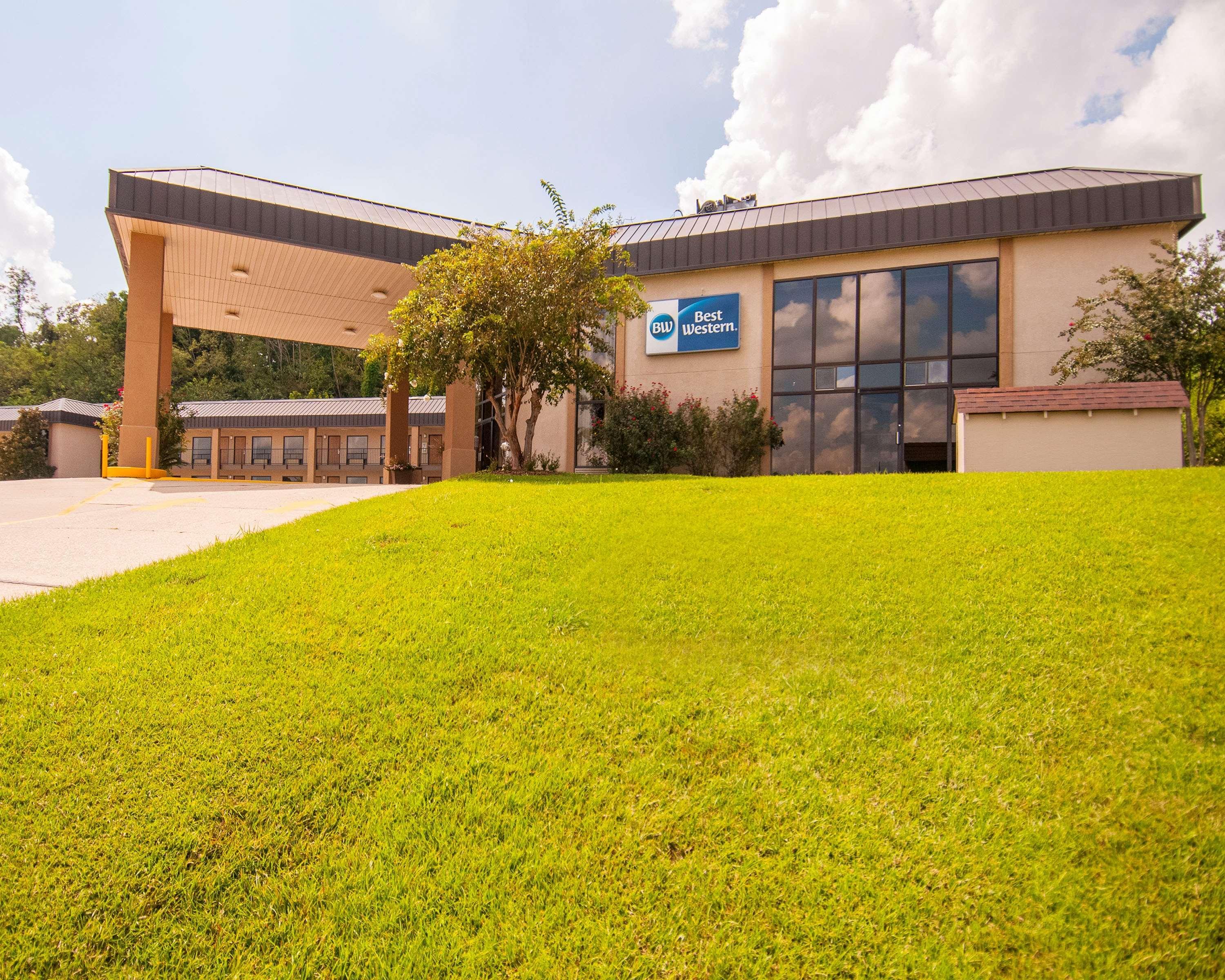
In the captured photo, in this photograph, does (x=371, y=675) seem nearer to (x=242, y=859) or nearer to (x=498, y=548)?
(x=242, y=859)

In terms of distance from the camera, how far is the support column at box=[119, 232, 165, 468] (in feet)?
47.3

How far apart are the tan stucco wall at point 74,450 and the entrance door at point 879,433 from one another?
33361 mm

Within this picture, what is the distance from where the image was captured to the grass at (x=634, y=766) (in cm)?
260

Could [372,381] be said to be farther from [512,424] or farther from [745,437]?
[512,424]

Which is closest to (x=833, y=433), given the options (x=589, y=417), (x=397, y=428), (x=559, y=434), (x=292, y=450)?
(x=589, y=417)

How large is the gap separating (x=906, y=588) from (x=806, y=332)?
11.8 m

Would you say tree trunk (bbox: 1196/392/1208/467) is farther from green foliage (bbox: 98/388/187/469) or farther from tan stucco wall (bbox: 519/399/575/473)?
green foliage (bbox: 98/388/187/469)

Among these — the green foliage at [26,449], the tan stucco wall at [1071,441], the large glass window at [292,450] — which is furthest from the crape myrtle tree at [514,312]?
the large glass window at [292,450]

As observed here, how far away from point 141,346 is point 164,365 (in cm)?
247

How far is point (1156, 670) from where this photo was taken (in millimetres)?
3982

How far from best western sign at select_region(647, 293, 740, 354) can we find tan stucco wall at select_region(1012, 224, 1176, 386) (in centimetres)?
592

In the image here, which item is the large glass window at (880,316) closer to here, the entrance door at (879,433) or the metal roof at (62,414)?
the entrance door at (879,433)

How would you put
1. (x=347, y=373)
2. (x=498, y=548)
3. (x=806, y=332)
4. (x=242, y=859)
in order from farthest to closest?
(x=347, y=373)
(x=806, y=332)
(x=498, y=548)
(x=242, y=859)

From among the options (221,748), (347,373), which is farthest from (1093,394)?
(347,373)
